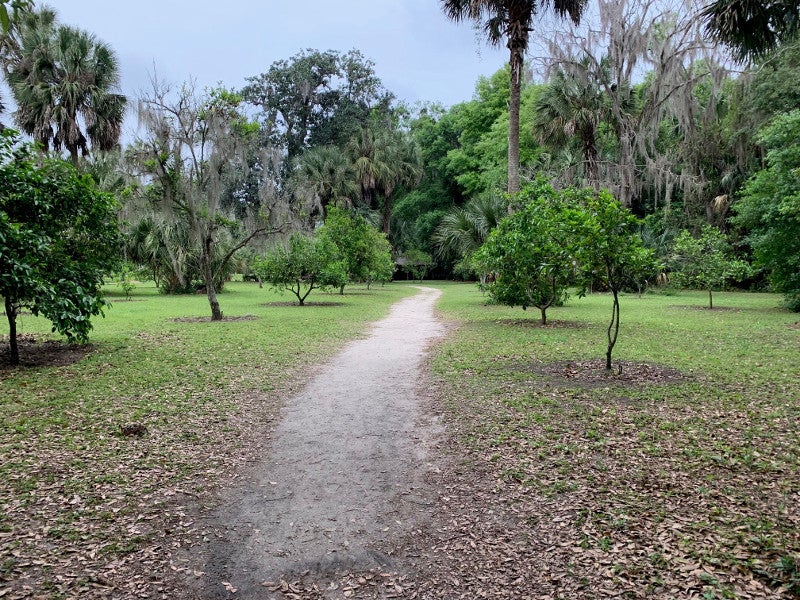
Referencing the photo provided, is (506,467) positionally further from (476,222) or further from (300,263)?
(476,222)

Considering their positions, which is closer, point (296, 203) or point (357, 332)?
point (357, 332)

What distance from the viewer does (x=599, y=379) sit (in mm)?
7141

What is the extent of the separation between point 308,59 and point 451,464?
44.0 metres

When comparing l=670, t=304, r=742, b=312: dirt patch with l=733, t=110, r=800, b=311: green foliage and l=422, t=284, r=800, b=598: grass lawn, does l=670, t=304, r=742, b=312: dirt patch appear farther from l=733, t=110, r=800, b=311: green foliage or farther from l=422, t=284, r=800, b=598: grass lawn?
l=422, t=284, r=800, b=598: grass lawn

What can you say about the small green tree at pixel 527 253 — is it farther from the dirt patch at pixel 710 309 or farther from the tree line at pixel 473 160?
the dirt patch at pixel 710 309

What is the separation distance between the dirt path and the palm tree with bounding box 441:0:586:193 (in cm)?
1266

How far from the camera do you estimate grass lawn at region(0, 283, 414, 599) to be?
3.09m

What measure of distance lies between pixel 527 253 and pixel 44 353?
10.1 meters

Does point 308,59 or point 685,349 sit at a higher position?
point 308,59

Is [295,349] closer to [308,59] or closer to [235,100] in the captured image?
[235,100]

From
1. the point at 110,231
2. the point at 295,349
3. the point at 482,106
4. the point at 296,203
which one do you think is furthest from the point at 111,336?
the point at 482,106

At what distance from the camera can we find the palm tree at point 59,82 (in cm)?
1908

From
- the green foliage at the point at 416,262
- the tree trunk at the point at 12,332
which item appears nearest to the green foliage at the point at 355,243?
the green foliage at the point at 416,262

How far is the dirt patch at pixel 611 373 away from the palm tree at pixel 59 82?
64.8ft
